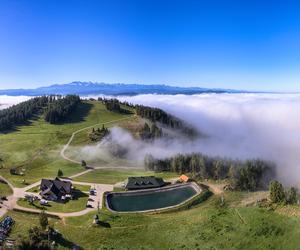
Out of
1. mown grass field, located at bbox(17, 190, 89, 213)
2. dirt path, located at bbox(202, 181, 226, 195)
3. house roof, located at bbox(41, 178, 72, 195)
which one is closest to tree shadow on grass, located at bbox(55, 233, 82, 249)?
mown grass field, located at bbox(17, 190, 89, 213)

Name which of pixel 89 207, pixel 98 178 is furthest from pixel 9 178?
pixel 89 207

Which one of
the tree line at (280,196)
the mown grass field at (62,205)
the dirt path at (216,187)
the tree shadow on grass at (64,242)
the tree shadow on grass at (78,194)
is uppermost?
the tree line at (280,196)

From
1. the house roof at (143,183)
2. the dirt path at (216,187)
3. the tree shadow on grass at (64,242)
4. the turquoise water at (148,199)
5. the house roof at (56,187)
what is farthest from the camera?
the house roof at (143,183)

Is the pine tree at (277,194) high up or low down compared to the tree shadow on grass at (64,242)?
up

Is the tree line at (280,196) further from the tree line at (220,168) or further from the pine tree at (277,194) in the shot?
the tree line at (220,168)

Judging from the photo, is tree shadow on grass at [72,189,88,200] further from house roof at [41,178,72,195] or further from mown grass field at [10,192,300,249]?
mown grass field at [10,192,300,249]

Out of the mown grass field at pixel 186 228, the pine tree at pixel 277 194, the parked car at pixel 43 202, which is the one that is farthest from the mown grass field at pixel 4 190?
the pine tree at pixel 277 194

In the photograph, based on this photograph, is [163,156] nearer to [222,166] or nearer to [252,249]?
[222,166]
